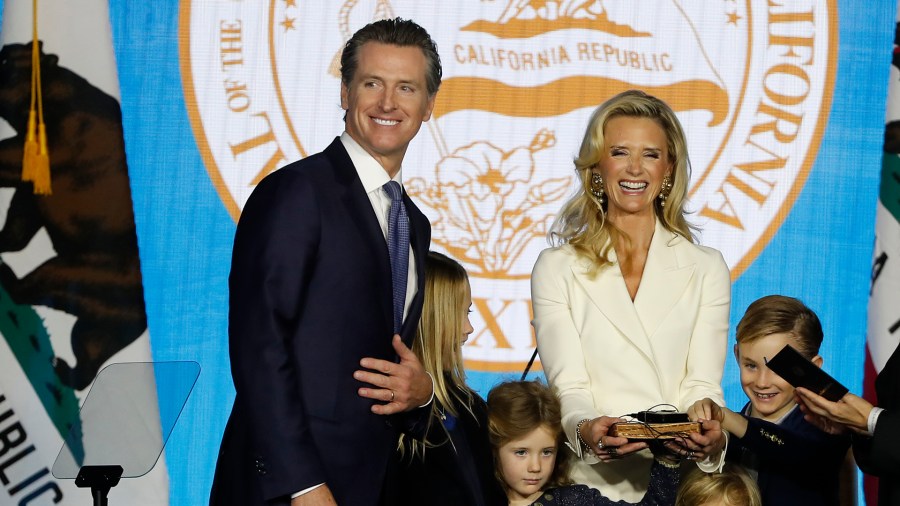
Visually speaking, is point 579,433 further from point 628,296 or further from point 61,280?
point 61,280

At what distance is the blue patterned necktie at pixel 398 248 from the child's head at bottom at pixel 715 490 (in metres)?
0.91

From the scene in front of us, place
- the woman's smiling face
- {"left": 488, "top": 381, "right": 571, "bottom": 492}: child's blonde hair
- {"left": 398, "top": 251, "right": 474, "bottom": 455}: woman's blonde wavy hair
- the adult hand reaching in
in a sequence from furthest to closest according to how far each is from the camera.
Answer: {"left": 488, "top": 381, "right": 571, "bottom": 492}: child's blonde hair → {"left": 398, "top": 251, "right": 474, "bottom": 455}: woman's blonde wavy hair → the woman's smiling face → the adult hand reaching in

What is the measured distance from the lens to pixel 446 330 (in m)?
2.81

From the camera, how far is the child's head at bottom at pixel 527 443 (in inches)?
112

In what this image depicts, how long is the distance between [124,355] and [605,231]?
A: 6.57 ft

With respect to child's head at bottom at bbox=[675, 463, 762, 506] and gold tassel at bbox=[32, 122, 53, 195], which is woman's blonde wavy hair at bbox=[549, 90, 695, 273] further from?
gold tassel at bbox=[32, 122, 53, 195]

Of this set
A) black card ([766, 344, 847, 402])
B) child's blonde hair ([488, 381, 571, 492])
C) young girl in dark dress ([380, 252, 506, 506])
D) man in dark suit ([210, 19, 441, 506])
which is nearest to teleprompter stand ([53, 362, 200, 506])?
man in dark suit ([210, 19, 441, 506])

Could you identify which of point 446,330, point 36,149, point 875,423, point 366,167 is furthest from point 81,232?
point 875,423

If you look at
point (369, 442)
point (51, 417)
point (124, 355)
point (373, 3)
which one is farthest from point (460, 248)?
point (369, 442)

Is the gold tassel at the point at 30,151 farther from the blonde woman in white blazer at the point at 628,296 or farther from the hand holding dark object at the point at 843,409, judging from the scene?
the hand holding dark object at the point at 843,409

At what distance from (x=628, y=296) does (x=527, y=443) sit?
529 mm

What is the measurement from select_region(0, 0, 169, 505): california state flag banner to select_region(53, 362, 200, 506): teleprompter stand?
1399mm

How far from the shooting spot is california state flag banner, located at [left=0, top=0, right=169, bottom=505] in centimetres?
393

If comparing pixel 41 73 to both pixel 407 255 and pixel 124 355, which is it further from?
pixel 407 255
